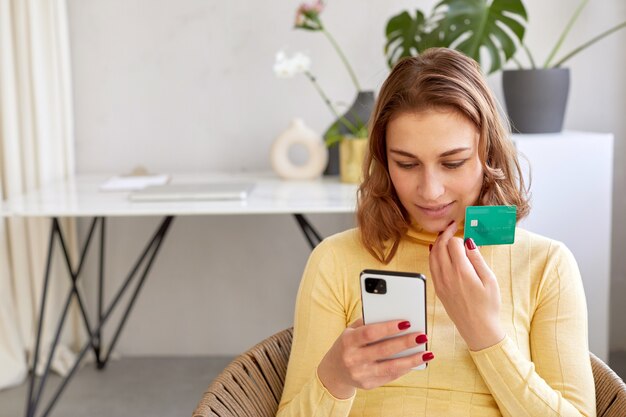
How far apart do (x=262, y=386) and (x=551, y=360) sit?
480 millimetres

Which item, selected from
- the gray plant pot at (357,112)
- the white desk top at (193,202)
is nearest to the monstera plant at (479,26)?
the gray plant pot at (357,112)

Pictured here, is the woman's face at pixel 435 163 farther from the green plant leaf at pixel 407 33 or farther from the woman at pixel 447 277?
the green plant leaf at pixel 407 33

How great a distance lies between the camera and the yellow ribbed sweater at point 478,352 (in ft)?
4.07

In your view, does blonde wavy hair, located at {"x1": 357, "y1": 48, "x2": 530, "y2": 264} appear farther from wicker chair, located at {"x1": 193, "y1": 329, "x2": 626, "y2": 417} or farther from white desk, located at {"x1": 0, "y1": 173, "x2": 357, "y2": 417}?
white desk, located at {"x1": 0, "y1": 173, "x2": 357, "y2": 417}

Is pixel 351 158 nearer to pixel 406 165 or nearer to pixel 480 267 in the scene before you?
pixel 406 165

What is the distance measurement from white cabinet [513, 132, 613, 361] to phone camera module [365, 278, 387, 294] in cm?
127

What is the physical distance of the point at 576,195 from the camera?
2.37 metres

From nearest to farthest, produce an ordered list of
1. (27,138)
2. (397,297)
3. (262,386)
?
(397,297)
(262,386)
(27,138)

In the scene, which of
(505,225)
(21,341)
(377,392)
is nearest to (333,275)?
(377,392)

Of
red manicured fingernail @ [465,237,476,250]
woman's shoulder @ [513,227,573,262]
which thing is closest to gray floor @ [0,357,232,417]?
woman's shoulder @ [513,227,573,262]

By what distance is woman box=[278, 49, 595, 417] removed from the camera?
1.23 meters

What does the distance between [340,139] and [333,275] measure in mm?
1140

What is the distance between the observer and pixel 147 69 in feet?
9.30

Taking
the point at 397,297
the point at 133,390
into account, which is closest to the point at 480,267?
the point at 397,297
